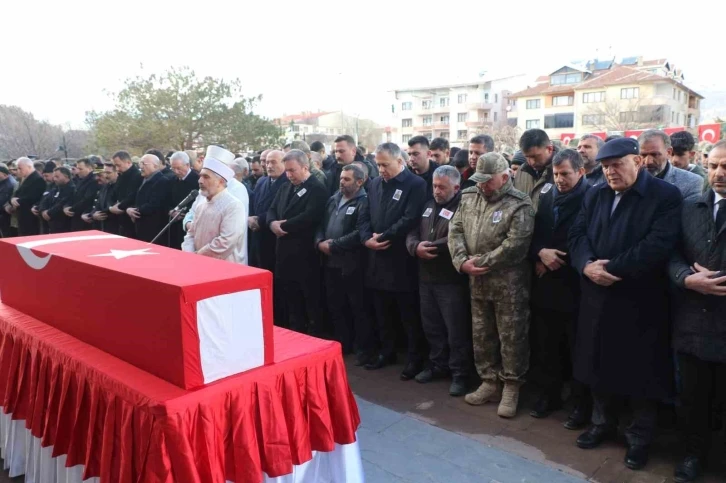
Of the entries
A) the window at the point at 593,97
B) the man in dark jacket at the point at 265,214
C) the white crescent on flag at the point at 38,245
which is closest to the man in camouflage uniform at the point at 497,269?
the man in dark jacket at the point at 265,214

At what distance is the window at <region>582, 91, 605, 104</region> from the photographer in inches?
1778

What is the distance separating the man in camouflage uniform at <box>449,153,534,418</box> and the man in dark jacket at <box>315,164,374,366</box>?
110 centimetres

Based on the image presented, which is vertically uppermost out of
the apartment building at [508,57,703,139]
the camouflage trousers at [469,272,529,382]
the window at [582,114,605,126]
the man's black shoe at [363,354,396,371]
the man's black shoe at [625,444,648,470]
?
the apartment building at [508,57,703,139]

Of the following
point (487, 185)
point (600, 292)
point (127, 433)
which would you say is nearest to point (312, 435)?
point (127, 433)

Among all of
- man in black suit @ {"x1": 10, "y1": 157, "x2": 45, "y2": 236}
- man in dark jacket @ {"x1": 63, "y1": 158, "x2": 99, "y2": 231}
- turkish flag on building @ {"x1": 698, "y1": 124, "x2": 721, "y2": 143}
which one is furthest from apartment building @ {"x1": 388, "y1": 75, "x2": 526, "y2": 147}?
man in dark jacket @ {"x1": 63, "y1": 158, "x2": 99, "y2": 231}

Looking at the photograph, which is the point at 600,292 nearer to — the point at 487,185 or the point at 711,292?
the point at 711,292

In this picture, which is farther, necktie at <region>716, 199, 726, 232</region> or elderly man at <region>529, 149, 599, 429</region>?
elderly man at <region>529, 149, 599, 429</region>

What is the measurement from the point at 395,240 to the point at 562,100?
5072cm

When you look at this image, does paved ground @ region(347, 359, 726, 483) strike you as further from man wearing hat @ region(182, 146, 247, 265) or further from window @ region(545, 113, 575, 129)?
window @ region(545, 113, 575, 129)

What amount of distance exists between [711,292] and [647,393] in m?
0.75

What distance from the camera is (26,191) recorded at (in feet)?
31.5

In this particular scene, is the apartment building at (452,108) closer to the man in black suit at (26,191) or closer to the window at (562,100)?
the window at (562,100)

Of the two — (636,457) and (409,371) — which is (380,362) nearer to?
(409,371)

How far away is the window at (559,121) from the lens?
1885 inches
